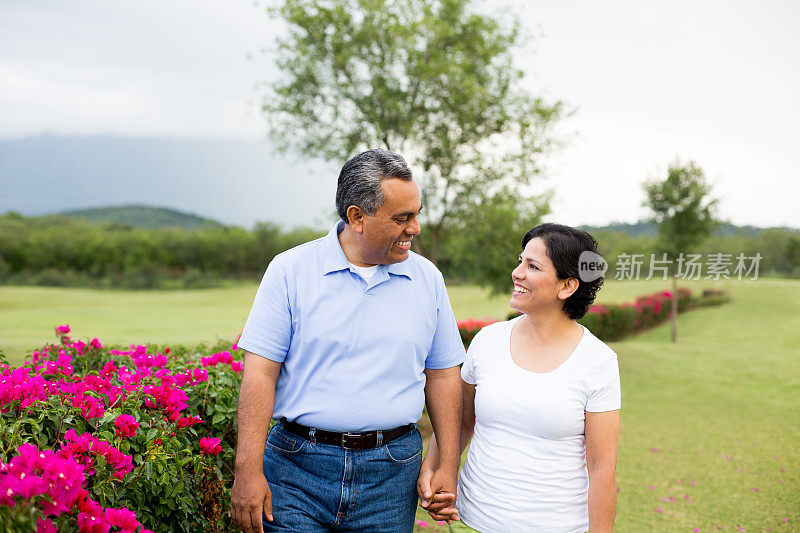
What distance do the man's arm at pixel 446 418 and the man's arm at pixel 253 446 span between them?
0.63 meters

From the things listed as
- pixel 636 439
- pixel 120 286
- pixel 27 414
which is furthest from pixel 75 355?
pixel 120 286

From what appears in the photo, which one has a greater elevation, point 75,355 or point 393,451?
point 393,451

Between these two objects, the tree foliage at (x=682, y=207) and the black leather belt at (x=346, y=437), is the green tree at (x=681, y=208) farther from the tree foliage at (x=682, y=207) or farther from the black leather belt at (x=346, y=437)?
the black leather belt at (x=346, y=437)

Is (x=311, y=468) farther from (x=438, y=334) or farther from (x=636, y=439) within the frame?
(x=636, y=439)

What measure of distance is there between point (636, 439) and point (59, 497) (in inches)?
294

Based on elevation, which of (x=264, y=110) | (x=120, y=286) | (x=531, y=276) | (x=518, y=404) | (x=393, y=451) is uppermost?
(x=264, y=110)

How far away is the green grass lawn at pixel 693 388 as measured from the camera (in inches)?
228

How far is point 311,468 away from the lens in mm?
2215

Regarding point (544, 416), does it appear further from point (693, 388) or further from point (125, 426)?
point (693, 388)

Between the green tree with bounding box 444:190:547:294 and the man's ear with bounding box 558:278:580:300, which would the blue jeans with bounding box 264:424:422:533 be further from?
the green tree with bounding box 444:190:547:294

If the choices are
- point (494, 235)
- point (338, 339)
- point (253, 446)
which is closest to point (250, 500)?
point (253, 446)

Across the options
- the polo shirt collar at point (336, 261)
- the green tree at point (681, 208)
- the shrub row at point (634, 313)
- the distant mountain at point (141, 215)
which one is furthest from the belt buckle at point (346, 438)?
the distant mountain at point (141, 215)

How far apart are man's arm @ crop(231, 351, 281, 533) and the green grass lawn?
3.09m

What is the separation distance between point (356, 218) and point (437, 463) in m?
1.00
